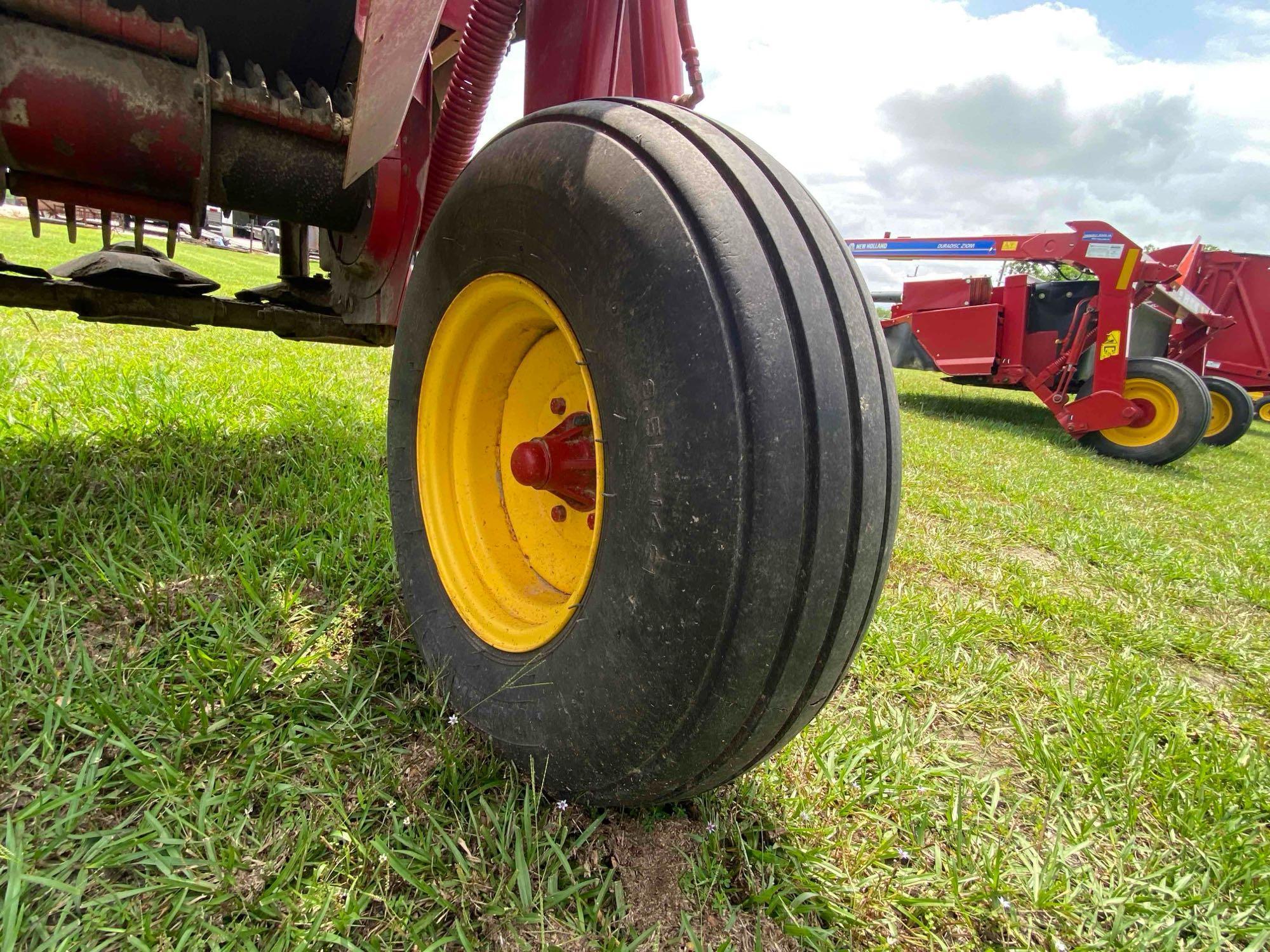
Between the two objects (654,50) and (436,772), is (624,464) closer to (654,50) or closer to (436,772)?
(436,772)

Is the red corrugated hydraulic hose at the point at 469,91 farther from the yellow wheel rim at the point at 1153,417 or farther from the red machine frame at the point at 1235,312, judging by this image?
the red machine frame at the point at 1235,312

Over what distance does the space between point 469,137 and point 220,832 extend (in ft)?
4.65

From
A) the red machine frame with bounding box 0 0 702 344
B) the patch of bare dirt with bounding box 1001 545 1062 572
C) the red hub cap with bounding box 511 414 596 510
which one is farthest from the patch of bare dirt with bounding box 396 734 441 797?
the patch of bare dirt with bounding box 1001 545 1062 572

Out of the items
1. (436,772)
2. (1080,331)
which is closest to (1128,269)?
(1080,331)

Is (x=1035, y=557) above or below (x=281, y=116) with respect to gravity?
below

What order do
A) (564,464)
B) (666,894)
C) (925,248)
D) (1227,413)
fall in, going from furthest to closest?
(925,248) < (1227,413) < (564,464) < (666,894)

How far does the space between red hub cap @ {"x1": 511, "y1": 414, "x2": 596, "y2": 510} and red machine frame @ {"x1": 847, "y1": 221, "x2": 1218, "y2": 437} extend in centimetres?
594

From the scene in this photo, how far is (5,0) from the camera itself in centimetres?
102

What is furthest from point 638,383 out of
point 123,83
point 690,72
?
point 123,83

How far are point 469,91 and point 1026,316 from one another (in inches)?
269

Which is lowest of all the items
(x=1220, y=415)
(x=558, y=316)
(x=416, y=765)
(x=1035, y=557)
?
(x=1035, y=557)

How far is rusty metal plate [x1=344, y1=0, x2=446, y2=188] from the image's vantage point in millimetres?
919

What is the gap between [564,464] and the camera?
110cm

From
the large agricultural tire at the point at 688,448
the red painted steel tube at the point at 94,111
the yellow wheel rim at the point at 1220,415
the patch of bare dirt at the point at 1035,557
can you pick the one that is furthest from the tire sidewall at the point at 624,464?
the yellow wheel rim at the point at 1220,415
